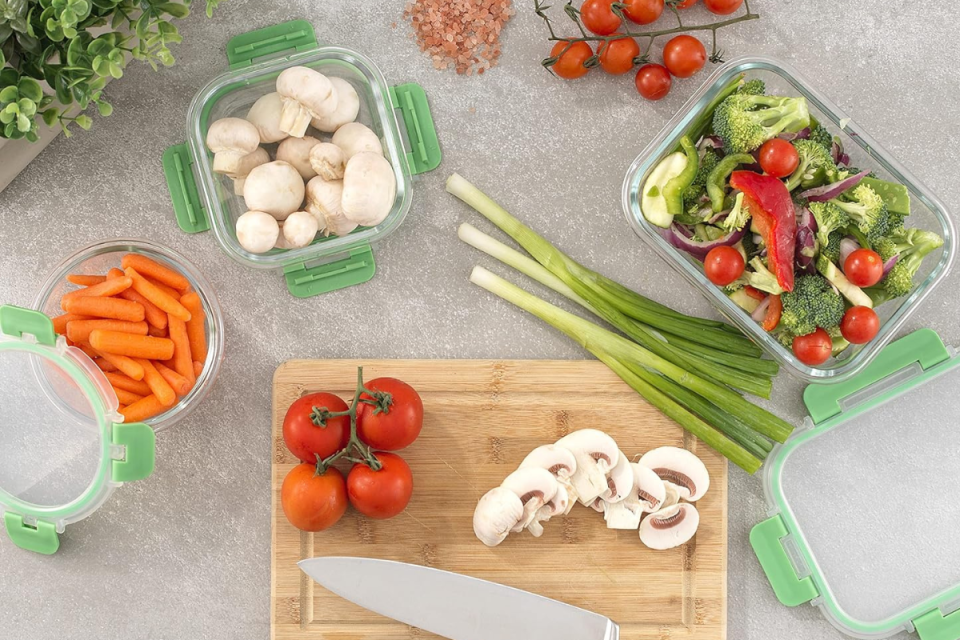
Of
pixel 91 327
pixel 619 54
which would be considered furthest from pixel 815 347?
pixel 91 327

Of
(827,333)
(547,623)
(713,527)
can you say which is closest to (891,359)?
(827,333)

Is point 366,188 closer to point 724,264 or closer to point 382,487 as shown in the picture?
point 382,487

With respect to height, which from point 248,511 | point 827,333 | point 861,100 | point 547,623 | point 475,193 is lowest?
point 248,511

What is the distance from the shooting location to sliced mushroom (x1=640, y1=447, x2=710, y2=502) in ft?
5.36

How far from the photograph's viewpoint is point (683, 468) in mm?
1635

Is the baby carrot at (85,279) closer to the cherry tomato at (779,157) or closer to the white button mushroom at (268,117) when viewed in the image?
the white button mushroom at (268,117)

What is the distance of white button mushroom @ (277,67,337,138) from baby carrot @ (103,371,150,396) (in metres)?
0.56

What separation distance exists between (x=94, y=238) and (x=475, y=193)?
0.80m

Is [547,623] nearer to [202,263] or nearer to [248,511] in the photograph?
[248,511]

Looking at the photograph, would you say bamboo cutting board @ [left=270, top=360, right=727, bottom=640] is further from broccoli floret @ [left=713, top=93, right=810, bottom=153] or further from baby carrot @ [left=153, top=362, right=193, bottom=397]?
broccoli floret @ [left=713, top=93, right=810, bottom=153]

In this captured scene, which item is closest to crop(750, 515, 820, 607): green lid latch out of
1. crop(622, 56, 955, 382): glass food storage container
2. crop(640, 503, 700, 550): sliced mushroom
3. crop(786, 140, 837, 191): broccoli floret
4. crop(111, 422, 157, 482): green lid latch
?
crop(640, 503, 700, 550): sliced mushroom

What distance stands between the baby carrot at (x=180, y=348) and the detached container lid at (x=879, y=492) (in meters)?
1.18

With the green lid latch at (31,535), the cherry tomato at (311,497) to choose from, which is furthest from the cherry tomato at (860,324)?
the green lid latch at (31,535)

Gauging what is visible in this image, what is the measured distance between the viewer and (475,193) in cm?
170
